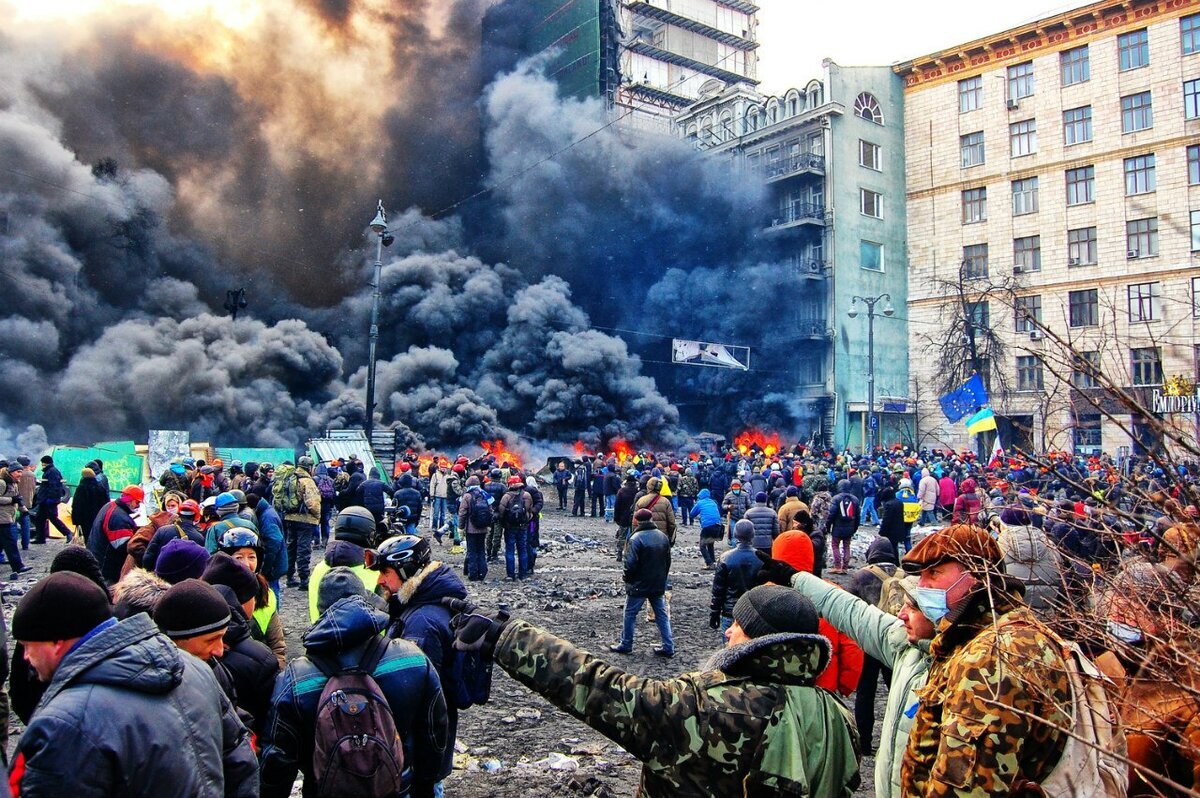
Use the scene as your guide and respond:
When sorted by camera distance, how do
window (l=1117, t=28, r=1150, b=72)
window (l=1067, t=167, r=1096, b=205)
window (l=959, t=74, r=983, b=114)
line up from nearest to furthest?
window (l=1117, t=28, r=1150, b=72)
window (l=1067, t=167, r=1096, b=205)
window (l=959, t=74, r=983, b=114)

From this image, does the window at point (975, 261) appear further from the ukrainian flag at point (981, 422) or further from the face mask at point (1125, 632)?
the face mask at point (1125, 632)

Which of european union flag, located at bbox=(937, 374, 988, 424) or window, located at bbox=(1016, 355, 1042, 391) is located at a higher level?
window, located at bbox=(1016, 355, 1042, 391)

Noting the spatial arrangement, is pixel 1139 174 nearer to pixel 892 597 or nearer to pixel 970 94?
pixel 970 94

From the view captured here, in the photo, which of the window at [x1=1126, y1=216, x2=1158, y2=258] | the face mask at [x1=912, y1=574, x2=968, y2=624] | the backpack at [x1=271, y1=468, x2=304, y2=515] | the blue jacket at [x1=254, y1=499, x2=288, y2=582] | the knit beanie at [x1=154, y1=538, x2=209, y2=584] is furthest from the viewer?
the window at [x1=1126, y1=216, x2=1158, y2=258]

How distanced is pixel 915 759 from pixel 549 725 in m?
4.26

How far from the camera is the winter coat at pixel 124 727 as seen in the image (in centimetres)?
194

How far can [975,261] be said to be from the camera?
38.5 m

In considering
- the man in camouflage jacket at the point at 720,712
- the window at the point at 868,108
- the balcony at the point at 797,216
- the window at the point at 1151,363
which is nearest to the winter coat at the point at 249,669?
the man in camouflage jacket at the point at 720,712

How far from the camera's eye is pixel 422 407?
32.4 meters

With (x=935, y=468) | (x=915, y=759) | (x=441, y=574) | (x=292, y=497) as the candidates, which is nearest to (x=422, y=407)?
(x=935, y=468)

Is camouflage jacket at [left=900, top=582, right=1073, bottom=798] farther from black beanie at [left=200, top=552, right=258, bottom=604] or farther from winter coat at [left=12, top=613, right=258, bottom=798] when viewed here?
black beanie at [left=200, top=552, right=258, bottom=604]

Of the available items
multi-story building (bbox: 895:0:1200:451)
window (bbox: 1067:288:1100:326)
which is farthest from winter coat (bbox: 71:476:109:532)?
window (bbox: 1067:288:1100:326)

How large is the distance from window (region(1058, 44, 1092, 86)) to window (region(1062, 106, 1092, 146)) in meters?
1.36

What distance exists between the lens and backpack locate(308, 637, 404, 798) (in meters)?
2.55
